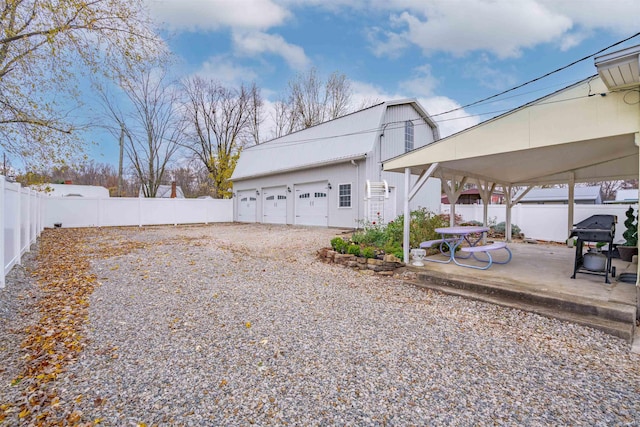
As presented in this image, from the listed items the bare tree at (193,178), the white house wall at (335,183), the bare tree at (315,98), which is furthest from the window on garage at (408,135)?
the bare tree at (193,178)

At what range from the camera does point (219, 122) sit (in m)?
24.8

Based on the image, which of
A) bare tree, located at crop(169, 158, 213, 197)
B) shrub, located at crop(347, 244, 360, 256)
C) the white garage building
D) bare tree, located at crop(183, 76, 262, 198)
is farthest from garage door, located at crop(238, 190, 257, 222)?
shrub, located at crop(347, 244, 360, 256)

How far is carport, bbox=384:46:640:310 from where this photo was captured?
335 centimetres

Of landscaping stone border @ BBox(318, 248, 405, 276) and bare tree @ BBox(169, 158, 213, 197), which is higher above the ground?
bare tree @ BBox(169, 158, 213, 197)

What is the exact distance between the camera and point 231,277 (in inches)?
211

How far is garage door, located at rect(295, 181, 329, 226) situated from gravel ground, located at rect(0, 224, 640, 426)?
29.0 ft

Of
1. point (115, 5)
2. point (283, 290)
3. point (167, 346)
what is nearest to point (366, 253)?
point (283, 290)

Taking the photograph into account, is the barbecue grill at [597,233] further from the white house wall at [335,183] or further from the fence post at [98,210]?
the fence post at [98,210]

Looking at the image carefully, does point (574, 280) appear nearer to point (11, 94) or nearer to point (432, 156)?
point (432, 156)

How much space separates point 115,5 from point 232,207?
529 inches

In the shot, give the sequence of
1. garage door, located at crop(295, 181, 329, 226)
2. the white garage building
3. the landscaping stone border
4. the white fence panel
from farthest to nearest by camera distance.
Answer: the white fence panel → garage door, located at crop(295, 181, 329, 226) → the white garage building → the landscaping stone border

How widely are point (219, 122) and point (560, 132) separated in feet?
81.4

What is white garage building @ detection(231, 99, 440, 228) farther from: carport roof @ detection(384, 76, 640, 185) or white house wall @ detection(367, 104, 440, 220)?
carport roof @ detection(384, 76, 640, 185)

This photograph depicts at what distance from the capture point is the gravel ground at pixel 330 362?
198 centimetres
